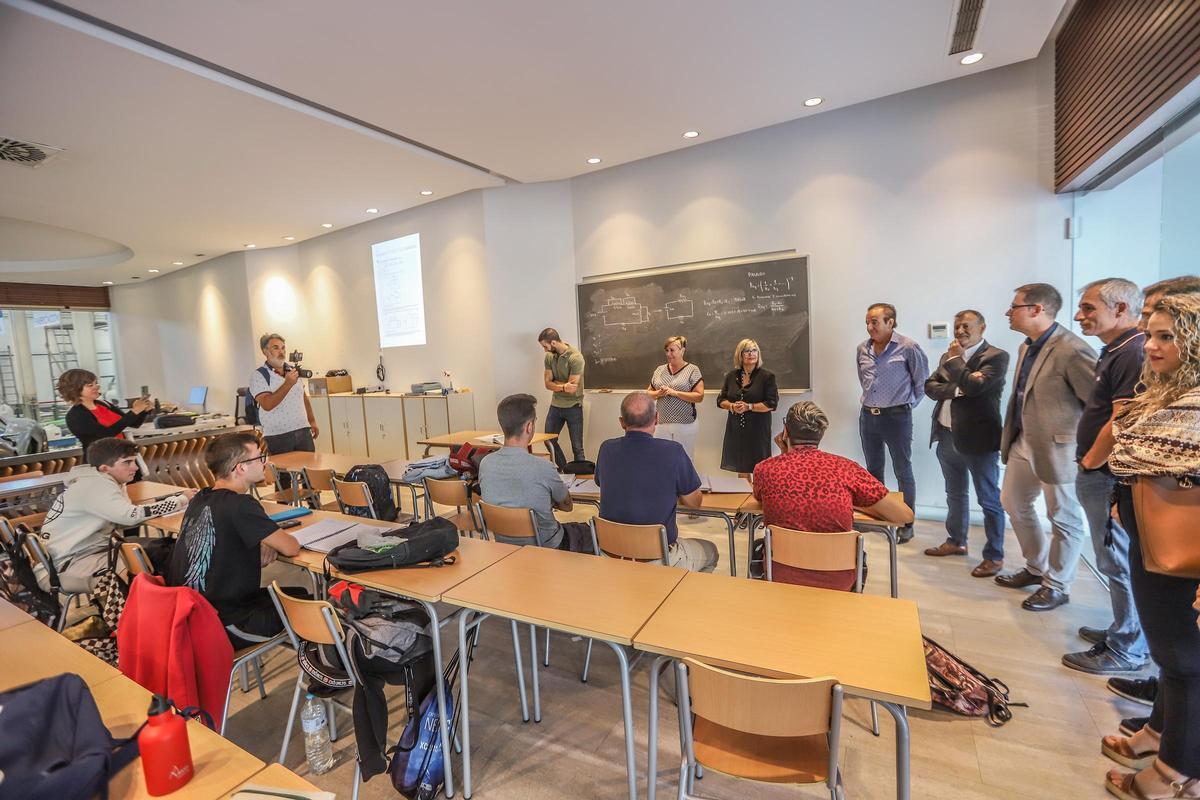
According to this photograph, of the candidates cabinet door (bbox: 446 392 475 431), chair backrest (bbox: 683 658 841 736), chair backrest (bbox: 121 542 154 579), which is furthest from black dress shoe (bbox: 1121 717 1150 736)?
cabinet door (bbox: 446 392 475 431)

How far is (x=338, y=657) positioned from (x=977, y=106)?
506cm

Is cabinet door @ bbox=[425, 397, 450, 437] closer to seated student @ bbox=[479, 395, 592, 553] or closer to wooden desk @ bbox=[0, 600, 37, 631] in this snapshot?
seated student @ bbox=[479, 395, 592, 553]

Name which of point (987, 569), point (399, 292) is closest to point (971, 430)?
point (987, 569)

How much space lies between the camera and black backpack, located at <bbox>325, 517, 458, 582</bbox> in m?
2.00

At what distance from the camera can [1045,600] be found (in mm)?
2834

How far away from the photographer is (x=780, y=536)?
200cm

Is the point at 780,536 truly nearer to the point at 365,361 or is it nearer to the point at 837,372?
the point at 837,372

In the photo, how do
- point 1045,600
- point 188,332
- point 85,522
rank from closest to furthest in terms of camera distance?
point 85,522 → point 1045,600 → point 188,332

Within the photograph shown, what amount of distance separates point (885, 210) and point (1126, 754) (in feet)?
11.9

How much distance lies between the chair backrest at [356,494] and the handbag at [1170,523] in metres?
3.33

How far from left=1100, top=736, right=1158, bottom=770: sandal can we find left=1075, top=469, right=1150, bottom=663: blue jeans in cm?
63

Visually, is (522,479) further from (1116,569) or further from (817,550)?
(1116,569)

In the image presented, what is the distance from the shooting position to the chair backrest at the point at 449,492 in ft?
10.3

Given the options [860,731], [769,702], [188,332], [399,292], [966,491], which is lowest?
Result: [860,731]
